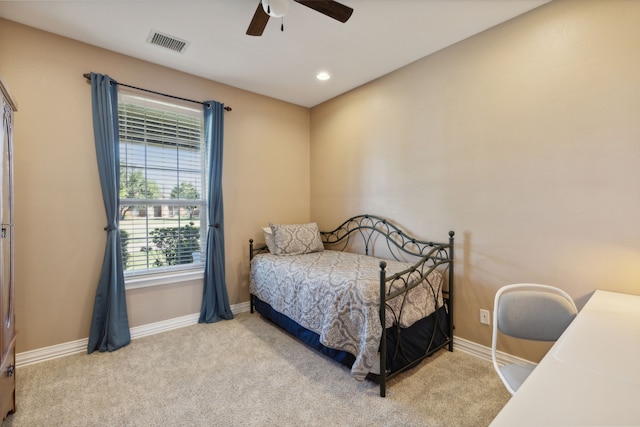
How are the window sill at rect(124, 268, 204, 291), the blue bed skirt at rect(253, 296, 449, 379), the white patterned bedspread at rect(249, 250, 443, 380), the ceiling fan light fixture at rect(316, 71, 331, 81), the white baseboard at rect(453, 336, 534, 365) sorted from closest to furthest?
the white patterned bedspread at rect(249, 250, 443, 380) < the blue bed skirt at rect(253, 296, 449, 379) < the white baseboard at rect(453, 336, 534, 365) < the window sill at rect(124, 268, 204, 291) < the ceiling fan light fixture at rect(316, 71, 331, 81)

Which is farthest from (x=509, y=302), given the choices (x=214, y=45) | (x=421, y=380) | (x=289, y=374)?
(x=214, y=45)

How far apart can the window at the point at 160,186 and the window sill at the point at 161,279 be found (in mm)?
54

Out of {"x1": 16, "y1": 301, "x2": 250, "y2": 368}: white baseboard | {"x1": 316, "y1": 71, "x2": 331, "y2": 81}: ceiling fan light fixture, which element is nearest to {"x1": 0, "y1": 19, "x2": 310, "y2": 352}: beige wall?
{"x1": 16, "y1": 301, "x2": 250, "y2": 368}: white baseboard

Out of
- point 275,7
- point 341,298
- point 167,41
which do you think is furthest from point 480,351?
point 167,41

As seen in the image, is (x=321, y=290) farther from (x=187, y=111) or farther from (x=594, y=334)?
(x=187, y=111)

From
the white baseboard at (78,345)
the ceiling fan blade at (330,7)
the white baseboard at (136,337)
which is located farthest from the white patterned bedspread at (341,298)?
the ceiling fan blade at (330,7)

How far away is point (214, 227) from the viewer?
321cm

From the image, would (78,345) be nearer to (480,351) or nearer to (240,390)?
(240,390)

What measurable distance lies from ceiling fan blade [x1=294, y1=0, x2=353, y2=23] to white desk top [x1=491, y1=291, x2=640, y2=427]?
200cm

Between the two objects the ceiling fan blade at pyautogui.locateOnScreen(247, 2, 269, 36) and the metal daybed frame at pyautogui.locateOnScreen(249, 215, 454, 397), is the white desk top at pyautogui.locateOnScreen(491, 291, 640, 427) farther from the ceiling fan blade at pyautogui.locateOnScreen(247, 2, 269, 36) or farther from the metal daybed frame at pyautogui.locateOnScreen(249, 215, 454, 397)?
the ceiling fan blade at pyautogui.locateOnScreen(247, 2, 269, 36)

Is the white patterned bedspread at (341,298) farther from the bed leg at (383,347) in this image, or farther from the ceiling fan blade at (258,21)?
the ceiling fan blade at (258,21)

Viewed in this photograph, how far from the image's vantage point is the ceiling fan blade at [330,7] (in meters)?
1.69

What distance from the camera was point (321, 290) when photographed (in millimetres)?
2301

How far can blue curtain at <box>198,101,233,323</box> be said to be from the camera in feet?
10.4
